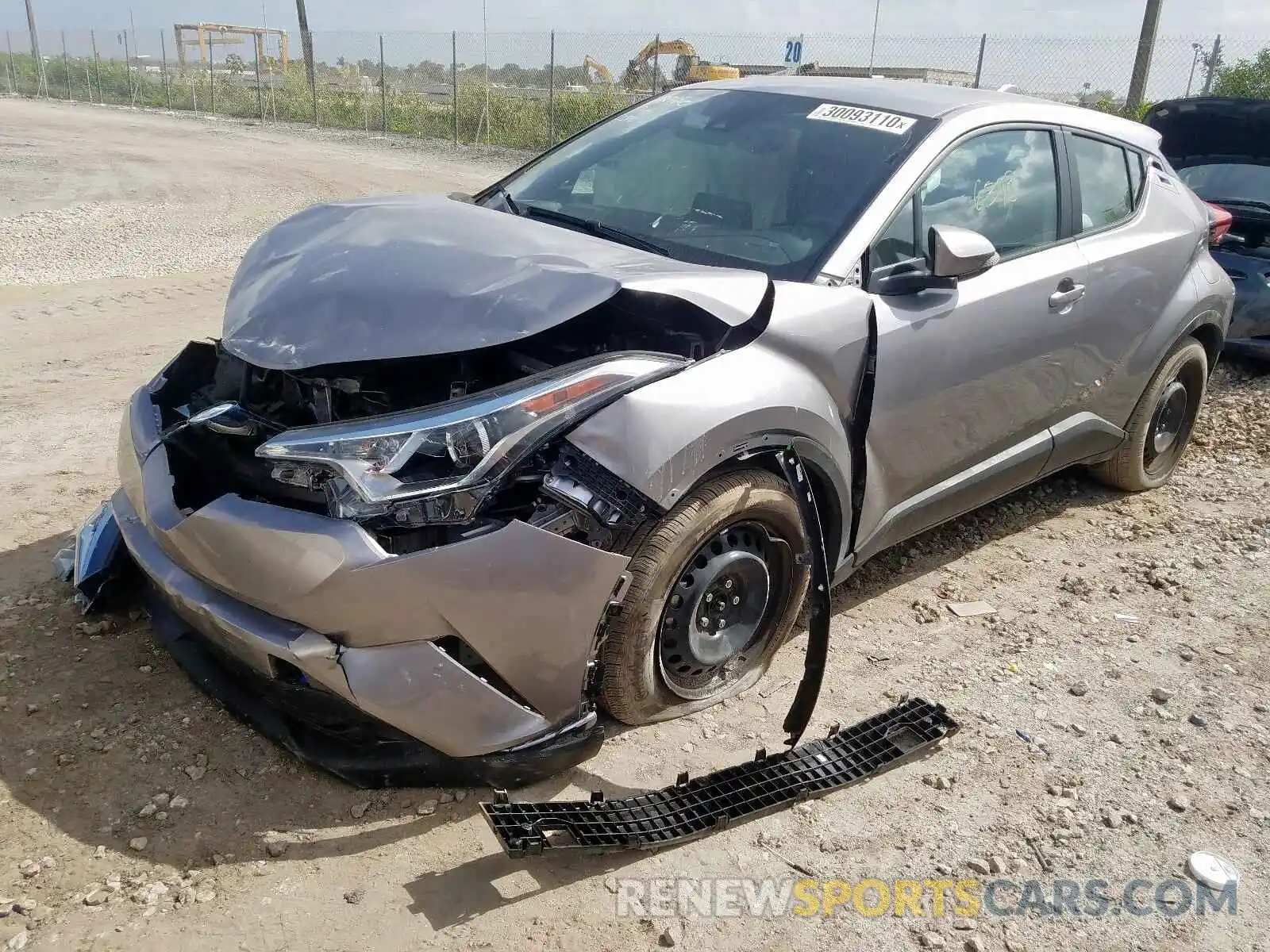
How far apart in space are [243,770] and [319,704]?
1.48 ft

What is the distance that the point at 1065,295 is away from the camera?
3902 mm

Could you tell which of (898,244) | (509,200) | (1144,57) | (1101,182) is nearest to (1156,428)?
(1101,182)

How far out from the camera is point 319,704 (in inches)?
101

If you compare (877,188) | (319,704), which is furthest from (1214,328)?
(319,704)

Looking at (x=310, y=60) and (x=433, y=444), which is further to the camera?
(x=310, y=60)

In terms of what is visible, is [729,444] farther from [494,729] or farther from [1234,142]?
[1234,142]

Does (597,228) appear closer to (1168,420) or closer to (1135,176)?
(1135,176)

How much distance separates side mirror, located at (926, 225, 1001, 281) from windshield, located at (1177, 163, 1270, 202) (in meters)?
5.08

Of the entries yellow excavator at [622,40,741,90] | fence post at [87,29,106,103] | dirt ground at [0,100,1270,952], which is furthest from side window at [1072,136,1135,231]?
fence post at [87,29,106,103]

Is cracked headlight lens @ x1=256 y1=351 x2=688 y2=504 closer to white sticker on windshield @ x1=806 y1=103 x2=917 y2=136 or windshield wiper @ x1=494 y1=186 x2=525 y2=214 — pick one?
windshield wiper @ x1=494 y1=186 x2=525 y2=214

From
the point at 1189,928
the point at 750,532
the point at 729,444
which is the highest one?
the point at 729,444

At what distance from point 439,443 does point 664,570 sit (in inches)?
27.3

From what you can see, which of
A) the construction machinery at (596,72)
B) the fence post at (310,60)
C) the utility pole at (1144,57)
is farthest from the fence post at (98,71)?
the utility pole at (1144,57)

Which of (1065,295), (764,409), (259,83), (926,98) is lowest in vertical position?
(764,409)
